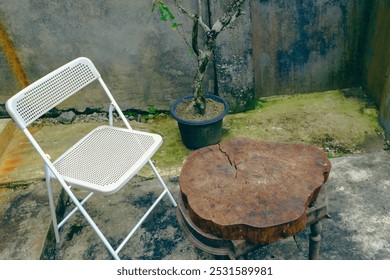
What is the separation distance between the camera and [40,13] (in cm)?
383

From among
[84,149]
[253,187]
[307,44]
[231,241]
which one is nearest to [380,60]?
[307,44]

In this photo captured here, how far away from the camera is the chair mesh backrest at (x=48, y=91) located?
2.33m

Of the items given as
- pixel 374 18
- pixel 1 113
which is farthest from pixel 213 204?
pixel 1 113

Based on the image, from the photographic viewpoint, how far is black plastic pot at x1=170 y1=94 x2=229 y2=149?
356cm

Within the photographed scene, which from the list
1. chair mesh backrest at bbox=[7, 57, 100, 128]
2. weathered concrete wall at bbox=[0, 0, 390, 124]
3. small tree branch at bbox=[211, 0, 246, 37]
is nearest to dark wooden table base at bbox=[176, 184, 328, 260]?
chair mesh backrest at bbox=[7, 57, 100, 128]

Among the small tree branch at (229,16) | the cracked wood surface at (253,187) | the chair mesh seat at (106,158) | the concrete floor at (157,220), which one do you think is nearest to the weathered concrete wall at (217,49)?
the small tree branch at (229,16)

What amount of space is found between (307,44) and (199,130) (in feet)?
5.80

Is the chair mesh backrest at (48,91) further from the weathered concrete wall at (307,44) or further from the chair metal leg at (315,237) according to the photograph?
the weathered concrete wall at (307,44)

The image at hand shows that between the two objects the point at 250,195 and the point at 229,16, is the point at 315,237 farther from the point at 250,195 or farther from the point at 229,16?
the point at 229,16

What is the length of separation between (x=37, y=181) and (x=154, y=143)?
1.38 m

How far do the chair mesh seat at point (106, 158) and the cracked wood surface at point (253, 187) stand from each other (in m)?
0.45

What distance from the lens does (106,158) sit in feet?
8.46
